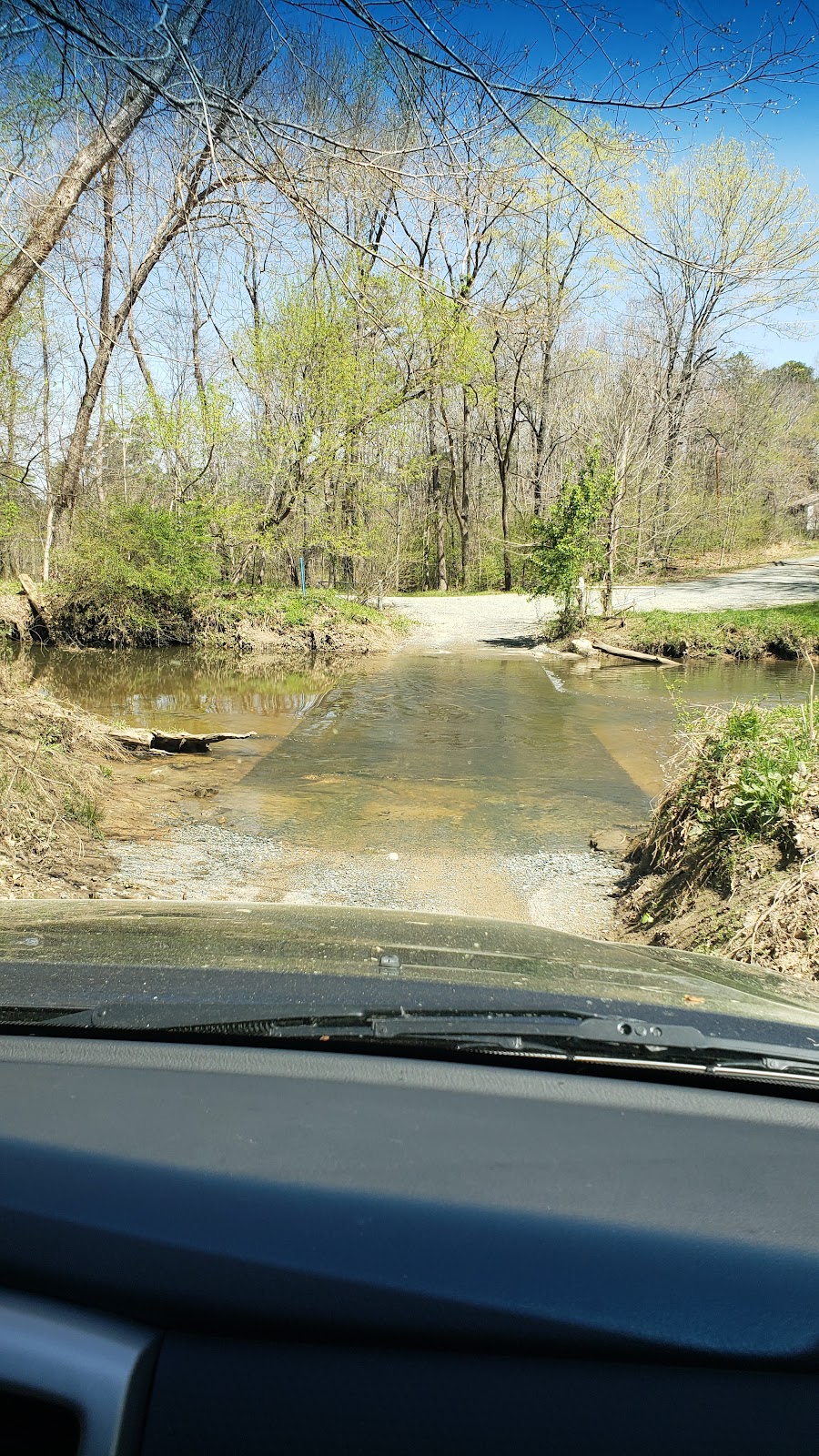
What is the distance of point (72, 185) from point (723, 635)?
19.2 meters

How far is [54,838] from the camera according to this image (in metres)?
7.19

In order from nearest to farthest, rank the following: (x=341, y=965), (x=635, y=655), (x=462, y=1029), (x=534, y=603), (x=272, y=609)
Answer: (x=462, y=1029)
(x=341, y=965)
(x=635, y=655)
(x=272, y=609)
(x=534, y=603)

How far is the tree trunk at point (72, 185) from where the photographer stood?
657cm

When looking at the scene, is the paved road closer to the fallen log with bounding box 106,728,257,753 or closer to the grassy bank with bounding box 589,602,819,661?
the grassy bank with bounding box 589,602,819,661

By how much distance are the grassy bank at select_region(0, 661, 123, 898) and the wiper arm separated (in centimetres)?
435

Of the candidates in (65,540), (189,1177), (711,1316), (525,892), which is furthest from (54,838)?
(65,540)

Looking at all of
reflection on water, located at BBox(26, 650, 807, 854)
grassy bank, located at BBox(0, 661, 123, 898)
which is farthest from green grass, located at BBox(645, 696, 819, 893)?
grassy bank, located at BBox(0, 661, 123, 898)

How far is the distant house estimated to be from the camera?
5679 cm

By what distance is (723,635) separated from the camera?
23.8 m

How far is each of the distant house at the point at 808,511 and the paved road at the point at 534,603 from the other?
61.2ft

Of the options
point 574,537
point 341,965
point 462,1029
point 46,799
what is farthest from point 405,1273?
point 574,537

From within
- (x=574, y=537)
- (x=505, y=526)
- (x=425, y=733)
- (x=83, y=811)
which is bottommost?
(x=425, y=733)

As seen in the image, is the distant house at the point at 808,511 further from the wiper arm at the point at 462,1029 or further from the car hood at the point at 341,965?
the wiper arm at the point at 462,1029

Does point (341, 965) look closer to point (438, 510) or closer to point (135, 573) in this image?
point (135, 573)
